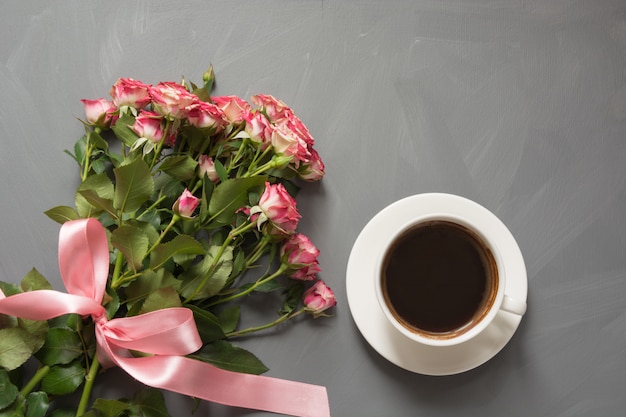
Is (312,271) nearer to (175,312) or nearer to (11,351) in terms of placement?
(175,312)

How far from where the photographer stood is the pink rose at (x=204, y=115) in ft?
2.22

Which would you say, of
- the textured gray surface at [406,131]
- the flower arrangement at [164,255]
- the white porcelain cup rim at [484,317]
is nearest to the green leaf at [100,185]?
the flower arrangement at [164,255]

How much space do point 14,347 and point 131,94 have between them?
307mm

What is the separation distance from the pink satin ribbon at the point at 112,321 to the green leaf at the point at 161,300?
14 mm

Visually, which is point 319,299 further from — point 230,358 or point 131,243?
point 131,243

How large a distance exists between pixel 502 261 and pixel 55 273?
0.54 m

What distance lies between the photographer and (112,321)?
68 cm

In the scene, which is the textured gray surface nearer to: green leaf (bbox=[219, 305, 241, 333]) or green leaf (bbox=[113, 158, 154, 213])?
green leaf (bbox=[219, 305, 241, 333])

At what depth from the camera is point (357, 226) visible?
798 mm

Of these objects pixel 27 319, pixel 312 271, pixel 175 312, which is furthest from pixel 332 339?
pixel 27 319

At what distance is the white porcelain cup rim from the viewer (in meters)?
0.70

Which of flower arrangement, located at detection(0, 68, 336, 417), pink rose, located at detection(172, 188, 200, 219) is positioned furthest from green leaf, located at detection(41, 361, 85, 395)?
pink rose, located at detection(172, 188, 200, 219)

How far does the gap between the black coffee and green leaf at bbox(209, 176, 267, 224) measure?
189 mm

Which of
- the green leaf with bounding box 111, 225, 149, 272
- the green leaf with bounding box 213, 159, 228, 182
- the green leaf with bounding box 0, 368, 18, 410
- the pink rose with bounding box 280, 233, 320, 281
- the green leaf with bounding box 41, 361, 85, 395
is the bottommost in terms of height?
the green leaf with bounding box 41, 361, 85, 395
